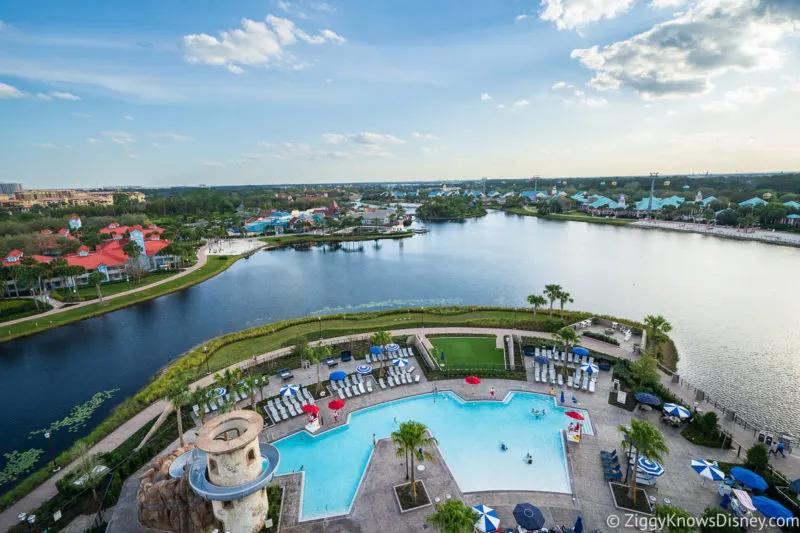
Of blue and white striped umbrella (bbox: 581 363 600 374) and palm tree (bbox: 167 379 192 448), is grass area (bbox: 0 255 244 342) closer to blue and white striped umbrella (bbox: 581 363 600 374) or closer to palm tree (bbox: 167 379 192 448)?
palm tree (bbox: 167 379 192 448)

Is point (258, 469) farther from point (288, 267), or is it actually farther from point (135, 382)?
point (288, 267)

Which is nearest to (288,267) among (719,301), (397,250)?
(397,250)

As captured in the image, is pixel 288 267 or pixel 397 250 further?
pixel 397 250

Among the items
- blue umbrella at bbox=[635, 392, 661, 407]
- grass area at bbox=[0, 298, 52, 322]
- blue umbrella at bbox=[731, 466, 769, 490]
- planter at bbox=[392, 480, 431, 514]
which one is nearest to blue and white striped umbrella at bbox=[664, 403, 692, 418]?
blue umbrella at bbox=[635, 392, 661, 407]

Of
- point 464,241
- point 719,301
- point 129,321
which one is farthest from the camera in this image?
point 464,241

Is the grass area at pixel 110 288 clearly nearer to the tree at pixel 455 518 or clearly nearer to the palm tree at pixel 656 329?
the tree at pixel 455 518

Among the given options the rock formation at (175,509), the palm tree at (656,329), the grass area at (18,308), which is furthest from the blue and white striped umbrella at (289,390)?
the grass area at (18,308)
